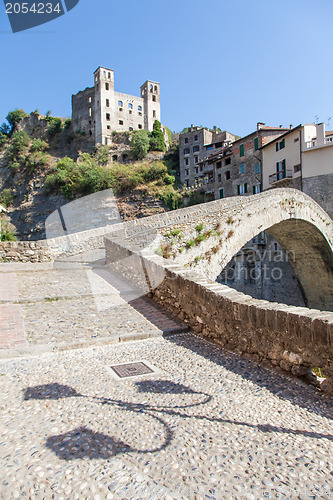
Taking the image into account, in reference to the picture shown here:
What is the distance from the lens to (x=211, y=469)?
78.7 inches

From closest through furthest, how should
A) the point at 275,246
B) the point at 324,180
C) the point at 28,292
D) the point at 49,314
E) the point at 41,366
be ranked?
the point at 41,366
the point at 49,314
the point at 28,292
the point at 324,180
the point at 275,246

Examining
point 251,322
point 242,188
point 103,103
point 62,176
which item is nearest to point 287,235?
point 251,322

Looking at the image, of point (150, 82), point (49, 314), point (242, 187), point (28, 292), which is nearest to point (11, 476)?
point (49, 314)

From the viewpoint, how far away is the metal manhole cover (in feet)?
11.7

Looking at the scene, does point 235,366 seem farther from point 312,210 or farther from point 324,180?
point 324,180

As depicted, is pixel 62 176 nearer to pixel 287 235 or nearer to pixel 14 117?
pixel 14 117

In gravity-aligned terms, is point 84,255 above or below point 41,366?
above

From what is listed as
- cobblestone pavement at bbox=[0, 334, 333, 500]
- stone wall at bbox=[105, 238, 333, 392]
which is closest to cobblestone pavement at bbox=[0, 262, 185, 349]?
stone wall at bbox=[105, 238, 333, 392]

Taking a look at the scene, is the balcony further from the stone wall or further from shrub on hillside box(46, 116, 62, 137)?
shrub on hillside box(46, 116, 62, 137)

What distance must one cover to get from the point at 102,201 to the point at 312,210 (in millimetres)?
32662

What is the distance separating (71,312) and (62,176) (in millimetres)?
43578

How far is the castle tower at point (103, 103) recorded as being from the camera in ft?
177

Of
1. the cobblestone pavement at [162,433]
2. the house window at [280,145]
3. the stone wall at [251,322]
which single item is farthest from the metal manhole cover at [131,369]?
the house window at [280,145]

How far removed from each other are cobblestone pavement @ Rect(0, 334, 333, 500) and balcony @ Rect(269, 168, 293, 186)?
24577 mm
